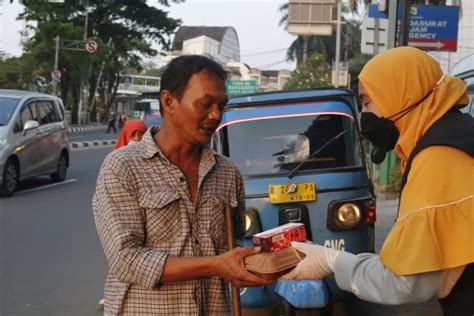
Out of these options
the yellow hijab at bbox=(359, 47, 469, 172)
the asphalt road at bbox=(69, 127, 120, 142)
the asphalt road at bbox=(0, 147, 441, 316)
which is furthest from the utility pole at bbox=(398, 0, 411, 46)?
the asphalt road at bbox=(69, 127, 120, 142)

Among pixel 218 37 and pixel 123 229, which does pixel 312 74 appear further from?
pixel 218 37

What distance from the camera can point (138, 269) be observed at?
80.8 inches

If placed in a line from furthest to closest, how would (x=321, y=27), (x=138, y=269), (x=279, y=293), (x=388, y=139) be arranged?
(x=321, y=27) → (x=279, y=293) → (x=388, y=139) → (x=138, y=269)

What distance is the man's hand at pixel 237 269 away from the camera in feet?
6.57

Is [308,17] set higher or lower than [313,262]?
higher

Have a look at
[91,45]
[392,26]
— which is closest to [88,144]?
[91,45]

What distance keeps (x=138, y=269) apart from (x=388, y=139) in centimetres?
102

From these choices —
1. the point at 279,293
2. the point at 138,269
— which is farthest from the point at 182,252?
the point at 279,293

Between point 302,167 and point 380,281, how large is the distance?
3.04 m

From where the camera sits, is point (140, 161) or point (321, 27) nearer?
point (140, 161)

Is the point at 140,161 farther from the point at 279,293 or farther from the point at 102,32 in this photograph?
the point at 102,32

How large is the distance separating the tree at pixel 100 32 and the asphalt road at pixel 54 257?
3231cm

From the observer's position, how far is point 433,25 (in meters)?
12.0

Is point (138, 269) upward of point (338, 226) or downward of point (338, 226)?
upward
